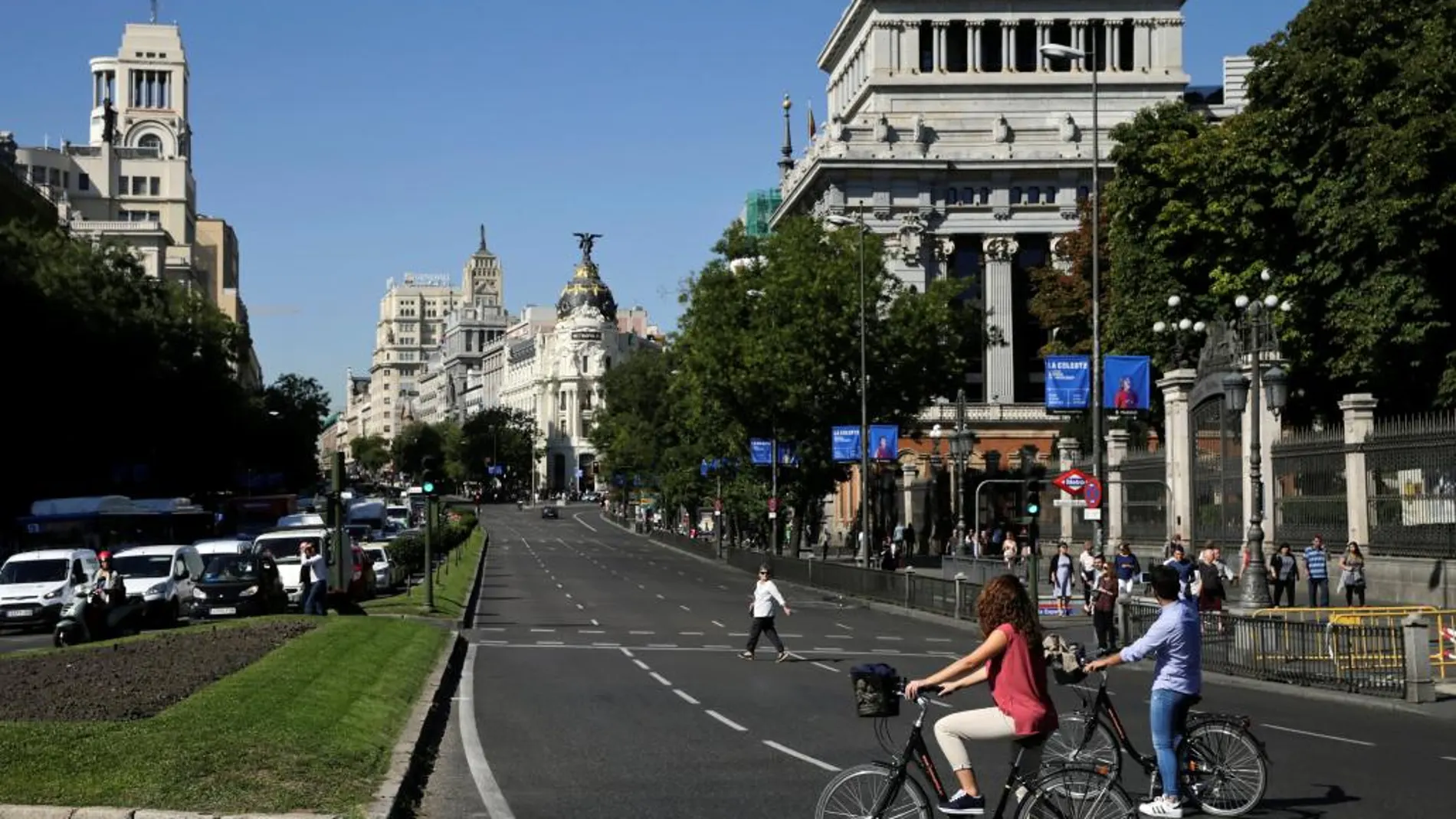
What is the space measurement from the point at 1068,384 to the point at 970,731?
33.9 metres

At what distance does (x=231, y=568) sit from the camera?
40219 mm

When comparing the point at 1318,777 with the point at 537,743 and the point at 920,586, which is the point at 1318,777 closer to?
the point at 537,743

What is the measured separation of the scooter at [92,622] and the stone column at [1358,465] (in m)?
23.0

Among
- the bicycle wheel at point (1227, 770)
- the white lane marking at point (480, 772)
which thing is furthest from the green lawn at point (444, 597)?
the bicycle wheel at point (1227, 770)

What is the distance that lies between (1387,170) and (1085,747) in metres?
33.8

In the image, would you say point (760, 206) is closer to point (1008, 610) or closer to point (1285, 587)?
point (1285, 587)

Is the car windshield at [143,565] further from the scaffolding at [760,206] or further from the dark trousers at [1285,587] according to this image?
the scaffolding at [760,206]

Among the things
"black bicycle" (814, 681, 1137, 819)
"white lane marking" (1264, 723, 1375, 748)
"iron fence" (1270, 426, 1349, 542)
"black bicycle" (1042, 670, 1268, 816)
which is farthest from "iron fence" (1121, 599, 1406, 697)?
"black bicycle" (814, 681, 1137, 819)

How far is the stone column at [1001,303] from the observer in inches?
3858

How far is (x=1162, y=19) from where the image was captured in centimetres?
10875

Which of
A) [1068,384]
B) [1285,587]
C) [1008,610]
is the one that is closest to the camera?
[1008,610]

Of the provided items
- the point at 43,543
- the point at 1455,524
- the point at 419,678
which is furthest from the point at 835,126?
the point at 419,678

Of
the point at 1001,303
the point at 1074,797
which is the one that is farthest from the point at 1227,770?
the point at 1001,303

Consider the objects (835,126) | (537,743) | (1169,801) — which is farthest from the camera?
(835,126)
